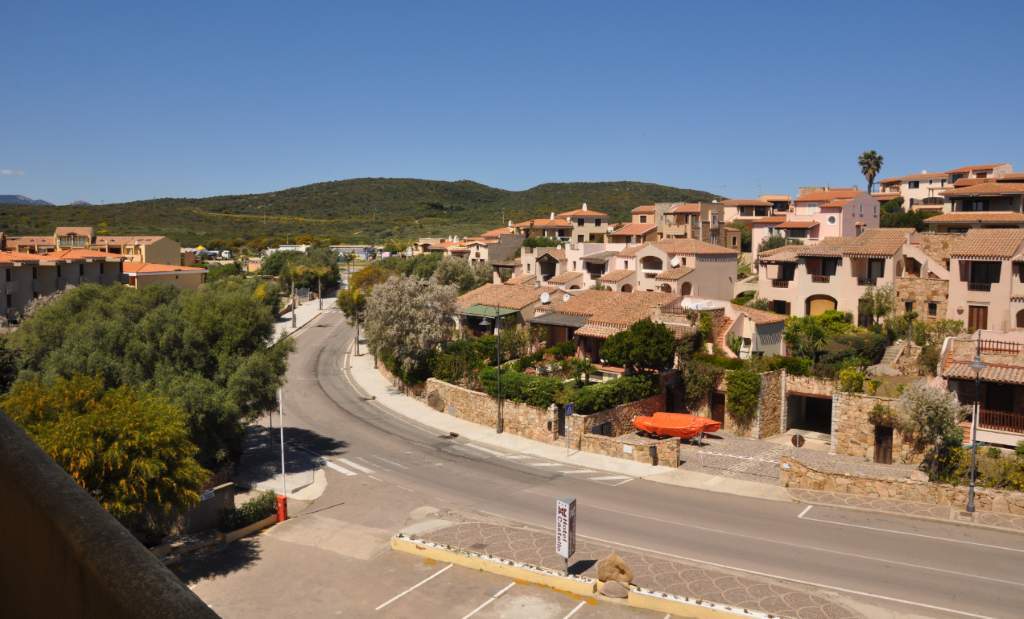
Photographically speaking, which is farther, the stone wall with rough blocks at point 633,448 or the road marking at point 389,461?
the road marking at point 389,461

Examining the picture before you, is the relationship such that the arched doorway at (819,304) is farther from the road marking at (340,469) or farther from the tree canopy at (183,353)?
the tree canopy at (183,353)

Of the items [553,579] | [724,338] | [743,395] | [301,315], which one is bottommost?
[553,579]

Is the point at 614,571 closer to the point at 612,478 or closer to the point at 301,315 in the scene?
the point at 612,478

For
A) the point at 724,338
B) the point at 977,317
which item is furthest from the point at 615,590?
the point at 977,317

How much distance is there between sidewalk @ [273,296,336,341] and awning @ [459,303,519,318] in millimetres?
21244

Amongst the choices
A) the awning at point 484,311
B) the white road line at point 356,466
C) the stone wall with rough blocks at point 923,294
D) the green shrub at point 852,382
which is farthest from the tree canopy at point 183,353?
the stone wall with rough blocks at point 923,294

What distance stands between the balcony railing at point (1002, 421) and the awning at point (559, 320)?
74.4ft

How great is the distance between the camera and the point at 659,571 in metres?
22.3

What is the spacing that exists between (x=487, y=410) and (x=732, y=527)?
681 inches

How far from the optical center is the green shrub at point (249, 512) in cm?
2583

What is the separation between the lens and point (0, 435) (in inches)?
101

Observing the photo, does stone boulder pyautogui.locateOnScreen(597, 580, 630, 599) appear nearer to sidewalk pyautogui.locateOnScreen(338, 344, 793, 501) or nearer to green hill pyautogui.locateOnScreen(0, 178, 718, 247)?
sidewalk pyautogui.locateOnScreen(338, 344, 793, 501)

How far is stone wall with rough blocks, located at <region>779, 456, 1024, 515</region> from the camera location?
2683 cm

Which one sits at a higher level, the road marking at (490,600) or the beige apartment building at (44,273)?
the beige apartment building at (44,273)
